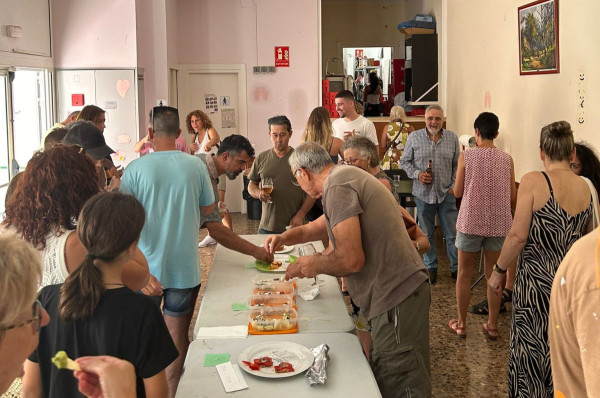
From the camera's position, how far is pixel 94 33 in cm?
771

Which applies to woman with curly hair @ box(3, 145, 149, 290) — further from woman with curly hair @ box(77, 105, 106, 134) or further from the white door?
the white door

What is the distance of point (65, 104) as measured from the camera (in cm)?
760

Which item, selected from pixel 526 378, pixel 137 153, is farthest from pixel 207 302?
pixel 137 153

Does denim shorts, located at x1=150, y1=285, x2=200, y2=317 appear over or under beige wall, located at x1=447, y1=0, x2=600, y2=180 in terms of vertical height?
under

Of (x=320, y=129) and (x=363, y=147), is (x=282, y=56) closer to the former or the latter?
(x=320, y=129)

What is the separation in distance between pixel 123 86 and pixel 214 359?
6.05 meters

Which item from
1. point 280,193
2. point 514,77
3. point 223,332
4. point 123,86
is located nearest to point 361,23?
point 123,86

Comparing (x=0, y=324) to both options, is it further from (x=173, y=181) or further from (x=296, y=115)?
(x=296, y=115)

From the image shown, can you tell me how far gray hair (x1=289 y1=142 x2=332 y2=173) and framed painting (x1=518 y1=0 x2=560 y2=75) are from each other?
9.82 feet

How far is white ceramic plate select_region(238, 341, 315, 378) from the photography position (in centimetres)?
223

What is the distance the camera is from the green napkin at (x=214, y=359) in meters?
2.35

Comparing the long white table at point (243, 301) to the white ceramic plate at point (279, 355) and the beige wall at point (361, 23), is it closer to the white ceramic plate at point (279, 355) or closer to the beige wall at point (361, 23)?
the white ceramic plate at point (279, 355)

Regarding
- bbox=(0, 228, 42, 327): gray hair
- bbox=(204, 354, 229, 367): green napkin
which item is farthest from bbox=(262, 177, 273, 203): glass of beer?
bbox=(0, 228, 42, 327): gray hair

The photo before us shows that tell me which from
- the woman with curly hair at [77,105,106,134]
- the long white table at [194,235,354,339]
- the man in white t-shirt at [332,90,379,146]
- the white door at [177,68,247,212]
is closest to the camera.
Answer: the long white table at [194,235,354,339]
